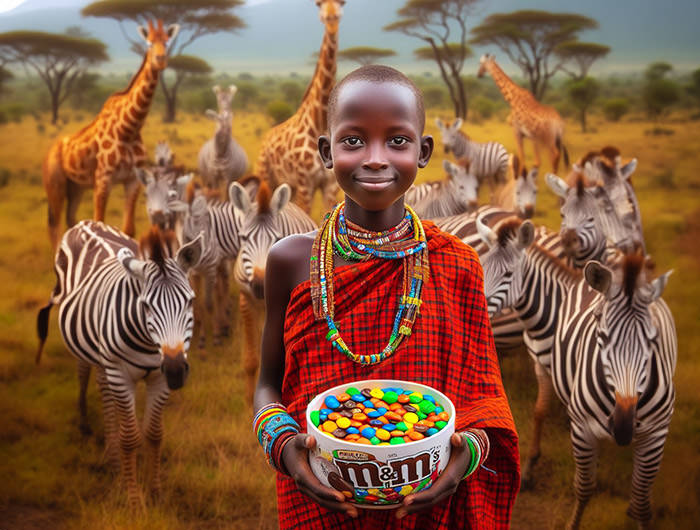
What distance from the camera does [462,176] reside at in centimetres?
746

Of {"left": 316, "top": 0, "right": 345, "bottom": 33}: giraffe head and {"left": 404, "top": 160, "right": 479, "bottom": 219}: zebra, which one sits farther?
{"left": 316, "top": 0, "right": 345, "bottom": 33}: giraffe head

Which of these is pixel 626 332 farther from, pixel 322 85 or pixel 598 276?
pixel 322 85

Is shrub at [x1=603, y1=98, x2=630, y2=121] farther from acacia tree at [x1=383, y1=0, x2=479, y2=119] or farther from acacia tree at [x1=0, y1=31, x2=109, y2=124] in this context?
acacia tree at [x1=0, y1=31, x2=109, y2=124]

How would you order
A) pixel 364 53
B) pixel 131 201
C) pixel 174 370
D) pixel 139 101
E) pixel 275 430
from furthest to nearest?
pixel 364 53 → pixel 131 201 → pixel 139 101 → pixel 174 370 → pixel 275 430

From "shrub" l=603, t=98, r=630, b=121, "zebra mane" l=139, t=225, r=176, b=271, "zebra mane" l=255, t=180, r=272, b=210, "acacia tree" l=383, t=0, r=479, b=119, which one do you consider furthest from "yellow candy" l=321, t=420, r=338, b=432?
"shrub" l=603, t=98, r=630, b=121

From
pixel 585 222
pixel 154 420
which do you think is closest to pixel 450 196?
pixel 585 222

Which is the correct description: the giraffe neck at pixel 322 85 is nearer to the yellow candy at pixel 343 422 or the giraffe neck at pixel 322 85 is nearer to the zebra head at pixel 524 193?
the zebra head at pixel 524 193

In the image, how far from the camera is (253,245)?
512 centimetres

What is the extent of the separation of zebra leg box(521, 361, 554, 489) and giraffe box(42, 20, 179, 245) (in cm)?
492

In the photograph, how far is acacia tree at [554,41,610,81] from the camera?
593 inches

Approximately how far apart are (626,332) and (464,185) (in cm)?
433

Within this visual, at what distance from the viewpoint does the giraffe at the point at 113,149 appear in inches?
Answer: 302

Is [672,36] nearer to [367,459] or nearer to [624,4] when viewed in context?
[624,4]

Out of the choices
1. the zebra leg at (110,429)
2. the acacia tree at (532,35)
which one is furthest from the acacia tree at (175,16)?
the zebra leg at (110,429)
